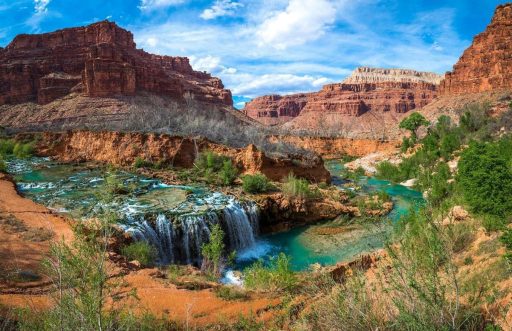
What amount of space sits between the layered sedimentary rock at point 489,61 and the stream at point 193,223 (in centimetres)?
7318

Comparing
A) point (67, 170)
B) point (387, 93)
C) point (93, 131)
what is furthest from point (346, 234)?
point (387, 93)

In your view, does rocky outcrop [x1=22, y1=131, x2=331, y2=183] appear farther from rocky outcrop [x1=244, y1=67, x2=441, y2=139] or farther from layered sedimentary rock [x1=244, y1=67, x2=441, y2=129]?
layered sedimentary rock [x1=244, y1=67, x2=441, y2=129]

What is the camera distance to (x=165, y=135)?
90.1 ft

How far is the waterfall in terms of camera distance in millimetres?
14172

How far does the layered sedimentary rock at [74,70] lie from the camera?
66812mm

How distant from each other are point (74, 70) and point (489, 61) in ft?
297

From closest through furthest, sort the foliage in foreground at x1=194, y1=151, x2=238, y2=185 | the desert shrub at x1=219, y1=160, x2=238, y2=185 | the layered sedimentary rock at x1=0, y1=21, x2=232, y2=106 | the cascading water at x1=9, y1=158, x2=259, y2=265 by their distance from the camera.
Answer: the cascading water at x1=9, y1=158, x2=259, y2=265 → the desert shrub at x1=219, y1=160, x2=238, y2=185 → the foliage in foreground at x1=194, y1=151, x2=238, y2=185 → the layered sedimentary rock at x1=0, y1=21, x2=232, y2=106

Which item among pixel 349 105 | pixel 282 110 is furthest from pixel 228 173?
pixel 282 110

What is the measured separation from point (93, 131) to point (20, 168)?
6.20 m

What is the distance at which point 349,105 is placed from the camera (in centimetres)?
12712

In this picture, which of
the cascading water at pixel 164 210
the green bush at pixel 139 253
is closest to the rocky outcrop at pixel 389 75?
the cascading water at pixel 164 210

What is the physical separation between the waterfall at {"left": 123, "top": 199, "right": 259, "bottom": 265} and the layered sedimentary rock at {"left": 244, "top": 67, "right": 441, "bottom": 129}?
98682 mm

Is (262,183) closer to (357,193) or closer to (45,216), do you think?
(357,193)

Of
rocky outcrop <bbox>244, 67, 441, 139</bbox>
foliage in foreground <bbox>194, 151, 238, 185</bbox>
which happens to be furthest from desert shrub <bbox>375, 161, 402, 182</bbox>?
rocky outcrop <bbox>244, 67, 441, 139</bbox>
